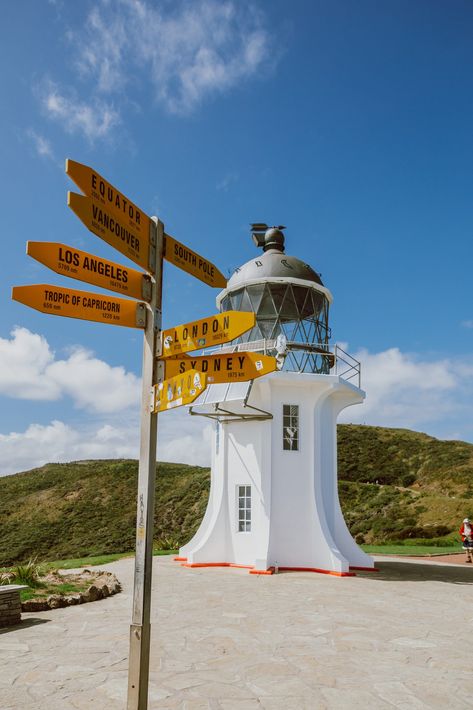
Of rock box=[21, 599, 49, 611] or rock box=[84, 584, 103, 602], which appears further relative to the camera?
rock box=[84, 584, 103, 602]

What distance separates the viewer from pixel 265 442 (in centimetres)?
1521

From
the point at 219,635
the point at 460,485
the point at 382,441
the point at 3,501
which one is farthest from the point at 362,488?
the point at 219,635

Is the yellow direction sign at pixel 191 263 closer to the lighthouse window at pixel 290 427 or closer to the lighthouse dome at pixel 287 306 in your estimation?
the lighthouse dome at pixel 287 306

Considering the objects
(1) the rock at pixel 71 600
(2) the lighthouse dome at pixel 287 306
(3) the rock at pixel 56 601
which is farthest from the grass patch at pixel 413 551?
(3) the rock at pixel 56 601

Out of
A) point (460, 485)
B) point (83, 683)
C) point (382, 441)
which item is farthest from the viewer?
point (382, 441)

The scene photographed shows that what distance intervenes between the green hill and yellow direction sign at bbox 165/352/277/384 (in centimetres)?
1816

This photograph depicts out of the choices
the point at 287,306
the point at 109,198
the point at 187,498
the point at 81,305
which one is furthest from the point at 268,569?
the point at 187,498

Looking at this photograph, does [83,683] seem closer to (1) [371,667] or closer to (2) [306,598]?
(1) [371,667]

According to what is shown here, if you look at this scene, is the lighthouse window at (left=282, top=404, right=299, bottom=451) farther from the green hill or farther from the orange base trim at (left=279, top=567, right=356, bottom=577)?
the green hill

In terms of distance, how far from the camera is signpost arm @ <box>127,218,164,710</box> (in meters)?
4.18

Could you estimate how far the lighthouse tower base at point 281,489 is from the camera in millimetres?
14812

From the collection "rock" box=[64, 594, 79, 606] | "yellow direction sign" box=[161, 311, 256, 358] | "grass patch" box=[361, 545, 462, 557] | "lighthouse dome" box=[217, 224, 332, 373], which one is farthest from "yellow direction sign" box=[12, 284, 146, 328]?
"grass patch" box=[361, 545, 462, 557]

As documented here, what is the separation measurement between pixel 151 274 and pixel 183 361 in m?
0.77

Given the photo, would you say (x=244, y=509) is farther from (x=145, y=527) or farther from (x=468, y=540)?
(x=145, y=527)
